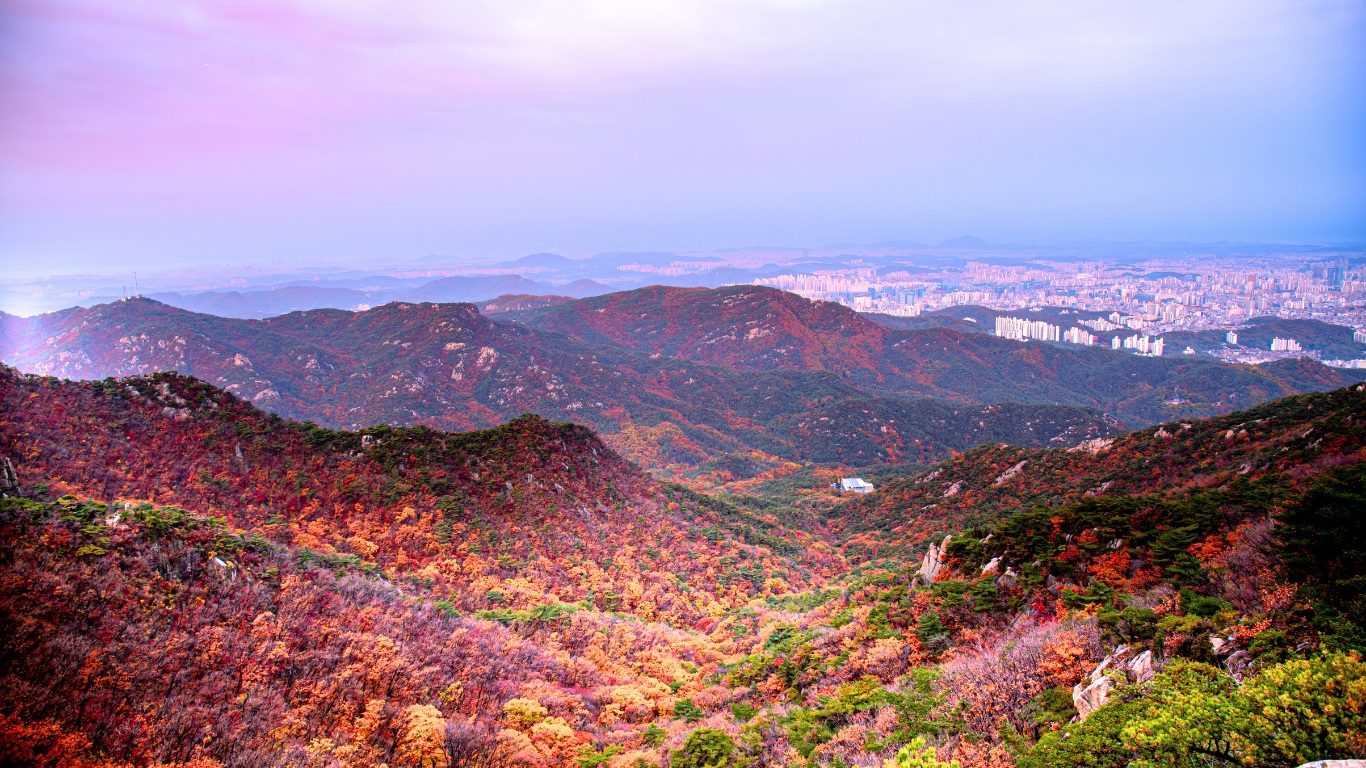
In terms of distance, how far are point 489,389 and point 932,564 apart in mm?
90530

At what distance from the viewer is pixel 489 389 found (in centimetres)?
9956

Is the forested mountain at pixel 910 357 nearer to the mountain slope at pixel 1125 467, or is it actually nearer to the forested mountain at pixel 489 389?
the forested mountain at pixel 489 389

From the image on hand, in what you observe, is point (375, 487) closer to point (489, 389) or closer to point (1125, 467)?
point (1125, 467)

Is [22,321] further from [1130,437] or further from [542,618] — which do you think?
[1130,437]

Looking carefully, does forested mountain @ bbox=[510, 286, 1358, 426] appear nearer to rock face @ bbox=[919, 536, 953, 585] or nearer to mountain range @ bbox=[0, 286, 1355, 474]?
mountain range @ bbox=[0, 286, 1355, 474]

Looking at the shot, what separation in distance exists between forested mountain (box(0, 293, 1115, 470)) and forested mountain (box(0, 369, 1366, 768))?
2148 inches

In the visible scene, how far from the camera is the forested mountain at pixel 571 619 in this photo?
24.9ft

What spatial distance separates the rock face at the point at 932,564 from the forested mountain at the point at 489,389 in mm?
61883

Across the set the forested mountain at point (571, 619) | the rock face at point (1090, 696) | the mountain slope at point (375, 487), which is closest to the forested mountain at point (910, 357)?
the forested mountain at point (571, 619)

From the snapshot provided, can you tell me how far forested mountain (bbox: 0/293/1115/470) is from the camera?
293ft

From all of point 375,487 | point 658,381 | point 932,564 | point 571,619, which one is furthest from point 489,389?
point 932,564

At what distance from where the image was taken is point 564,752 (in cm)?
1223

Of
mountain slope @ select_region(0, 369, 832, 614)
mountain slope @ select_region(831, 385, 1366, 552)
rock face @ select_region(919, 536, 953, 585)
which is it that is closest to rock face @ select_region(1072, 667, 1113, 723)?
rock face @ select_region(919, 536, 953, 585)

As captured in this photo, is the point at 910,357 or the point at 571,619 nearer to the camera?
the point at 571,619
